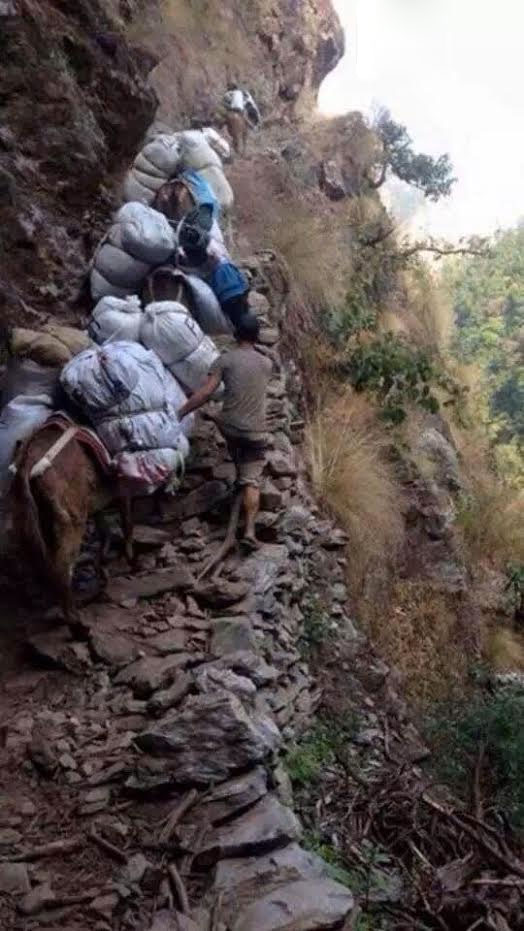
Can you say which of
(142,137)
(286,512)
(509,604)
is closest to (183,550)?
(286,512)

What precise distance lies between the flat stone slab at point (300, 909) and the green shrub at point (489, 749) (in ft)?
5.60

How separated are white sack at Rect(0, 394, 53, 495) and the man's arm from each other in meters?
0.82

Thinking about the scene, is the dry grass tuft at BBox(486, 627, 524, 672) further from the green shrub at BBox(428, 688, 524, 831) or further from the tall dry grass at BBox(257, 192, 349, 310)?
the tall dry grass at BBox(257, 192, 349, 310)

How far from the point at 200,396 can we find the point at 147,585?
1173mm

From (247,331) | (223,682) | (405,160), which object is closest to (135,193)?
(247,331)

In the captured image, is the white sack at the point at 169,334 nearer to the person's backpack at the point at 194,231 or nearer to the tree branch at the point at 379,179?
the person's backpack at the point at 194,231

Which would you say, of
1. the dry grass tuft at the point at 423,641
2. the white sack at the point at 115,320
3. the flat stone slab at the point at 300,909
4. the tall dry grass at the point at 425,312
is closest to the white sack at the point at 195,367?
the white sack at the point at 115,320

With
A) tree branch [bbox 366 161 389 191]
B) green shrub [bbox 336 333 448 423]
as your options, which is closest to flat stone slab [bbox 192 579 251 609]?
green shrub [bbox 336 333 448 423]

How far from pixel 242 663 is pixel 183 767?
2.36 feet

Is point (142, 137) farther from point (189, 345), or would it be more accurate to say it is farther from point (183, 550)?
point (183, 550)

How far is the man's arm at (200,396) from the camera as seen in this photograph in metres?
4.92

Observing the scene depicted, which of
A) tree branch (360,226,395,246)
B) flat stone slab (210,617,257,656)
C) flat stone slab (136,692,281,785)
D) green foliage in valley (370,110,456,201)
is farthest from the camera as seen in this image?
green foliage in valley (370,110,456,201)

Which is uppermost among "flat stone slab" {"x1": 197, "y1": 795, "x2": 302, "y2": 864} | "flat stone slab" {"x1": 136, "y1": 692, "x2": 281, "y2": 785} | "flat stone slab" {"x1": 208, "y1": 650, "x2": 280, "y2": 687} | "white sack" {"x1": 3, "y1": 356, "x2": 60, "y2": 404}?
"white sack" {"x1": 3, "y1": 356, "x2": 60, "y2": 404}

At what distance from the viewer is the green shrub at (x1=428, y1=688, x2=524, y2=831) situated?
14.7ft
